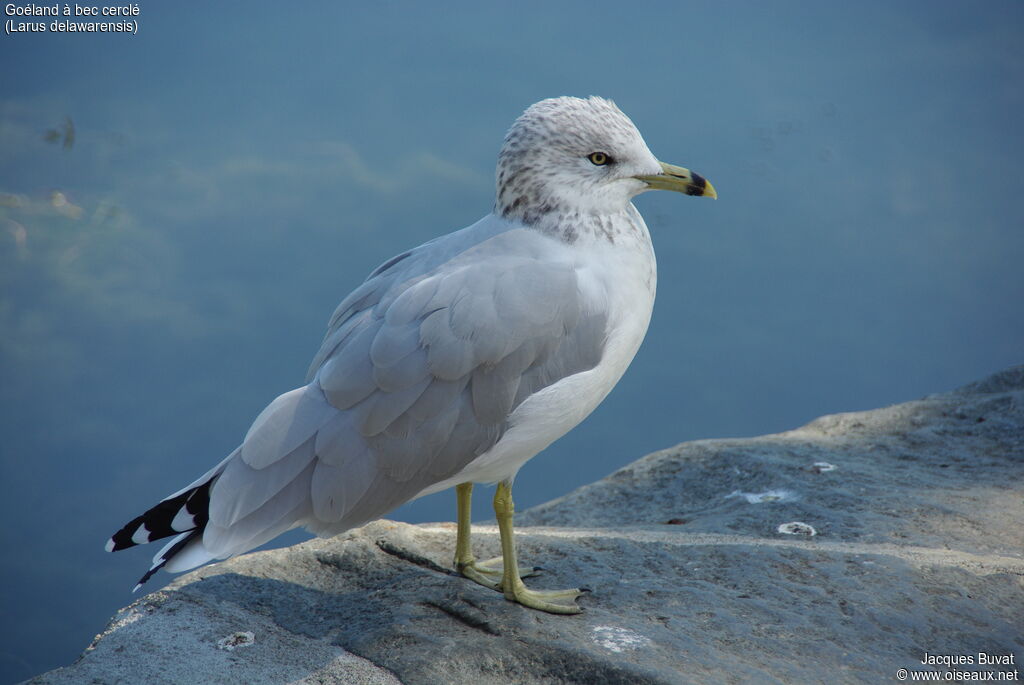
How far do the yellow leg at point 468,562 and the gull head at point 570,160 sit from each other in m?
0.99

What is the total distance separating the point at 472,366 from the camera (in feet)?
9.09

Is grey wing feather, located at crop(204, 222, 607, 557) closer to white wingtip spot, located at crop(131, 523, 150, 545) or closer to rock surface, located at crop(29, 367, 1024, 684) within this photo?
white wingtip spot, located at crop(131, 523, 150, 545)

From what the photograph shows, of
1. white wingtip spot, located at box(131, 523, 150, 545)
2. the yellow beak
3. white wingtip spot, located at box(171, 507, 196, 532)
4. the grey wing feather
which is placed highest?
the yellow beak

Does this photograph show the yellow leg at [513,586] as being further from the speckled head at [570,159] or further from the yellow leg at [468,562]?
the speckled head at [570,159]

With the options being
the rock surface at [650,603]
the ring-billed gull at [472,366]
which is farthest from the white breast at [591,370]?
the rock surface at [650,603]

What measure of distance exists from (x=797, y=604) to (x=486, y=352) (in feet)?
4.29

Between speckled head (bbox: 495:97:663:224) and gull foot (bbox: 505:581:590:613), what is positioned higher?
speckled head (bbox: 495:97:663:224)

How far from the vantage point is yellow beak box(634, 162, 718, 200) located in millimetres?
3111

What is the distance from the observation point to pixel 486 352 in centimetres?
277

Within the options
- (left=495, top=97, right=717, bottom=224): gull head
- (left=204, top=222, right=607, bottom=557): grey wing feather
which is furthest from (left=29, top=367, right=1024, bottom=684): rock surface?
(left=495, top=97, right=717, bottom=224): gull head

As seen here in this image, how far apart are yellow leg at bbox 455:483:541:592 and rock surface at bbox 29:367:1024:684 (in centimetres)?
7

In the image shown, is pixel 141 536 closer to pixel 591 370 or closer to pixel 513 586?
pixel 513 586

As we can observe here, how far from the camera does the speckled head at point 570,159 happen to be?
2.97 meters

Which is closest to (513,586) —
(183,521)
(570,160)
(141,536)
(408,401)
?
(408,401)
